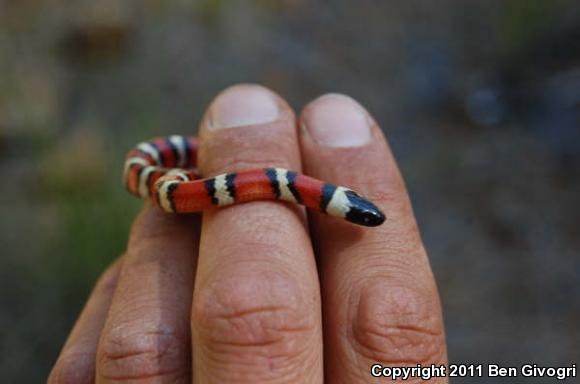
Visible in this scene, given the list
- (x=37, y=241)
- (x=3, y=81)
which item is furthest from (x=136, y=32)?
(x=37, y=241)

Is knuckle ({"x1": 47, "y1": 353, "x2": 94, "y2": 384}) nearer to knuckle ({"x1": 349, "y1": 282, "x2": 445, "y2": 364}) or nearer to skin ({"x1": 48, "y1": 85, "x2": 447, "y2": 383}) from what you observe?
skin ({"x1": 48, "y1": 85, "x2": 447, "y2": 383})

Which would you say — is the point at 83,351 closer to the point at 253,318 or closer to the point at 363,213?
the point at 253,318

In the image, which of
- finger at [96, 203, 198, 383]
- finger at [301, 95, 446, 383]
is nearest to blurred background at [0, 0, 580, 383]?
finger at [301, 95, 446, 383]

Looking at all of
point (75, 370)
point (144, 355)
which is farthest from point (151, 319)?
point (75, 370)

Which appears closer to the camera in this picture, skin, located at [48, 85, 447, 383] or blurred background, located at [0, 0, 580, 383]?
skin, located at [48, 85, 447, 383]

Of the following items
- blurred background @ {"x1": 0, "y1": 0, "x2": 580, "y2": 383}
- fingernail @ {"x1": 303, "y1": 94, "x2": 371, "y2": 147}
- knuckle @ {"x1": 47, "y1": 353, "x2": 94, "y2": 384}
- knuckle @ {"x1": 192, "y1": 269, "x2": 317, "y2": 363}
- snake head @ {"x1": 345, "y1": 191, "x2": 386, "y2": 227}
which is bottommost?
knuckle @ {"x1": 47, "y1": 353, "x2": 94, "y2": 384}

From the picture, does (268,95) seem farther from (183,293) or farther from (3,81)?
(3,81)

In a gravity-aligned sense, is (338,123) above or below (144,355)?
above

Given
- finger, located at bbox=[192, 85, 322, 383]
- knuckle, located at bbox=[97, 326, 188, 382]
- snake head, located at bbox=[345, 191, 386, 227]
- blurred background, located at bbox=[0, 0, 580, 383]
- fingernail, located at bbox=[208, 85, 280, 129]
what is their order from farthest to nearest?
1. blurred background, located at bbox=[0, 0, 580, 383]
2. fingernail, located at bbox=[208, 85, 280, 129]
3. snake head, located at bbox=[345, 191, 386, 227]
4. knuckle, located at bbox=[97, 326, 188, 382]
5. finger, located at bbox=[192, 85, 322, 383]
